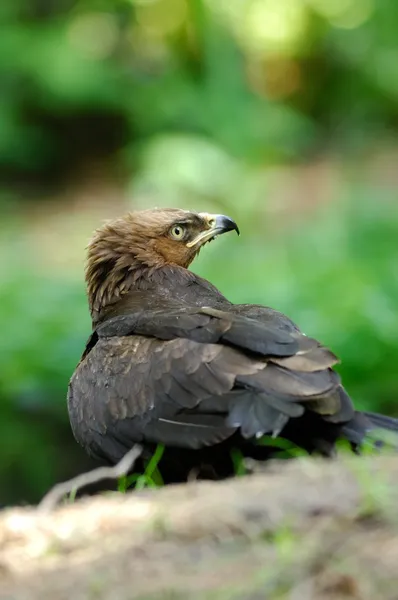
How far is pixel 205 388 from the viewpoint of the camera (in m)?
5.39

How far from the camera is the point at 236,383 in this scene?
532 cm

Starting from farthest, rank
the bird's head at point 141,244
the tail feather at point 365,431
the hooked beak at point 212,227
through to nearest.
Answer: the hooked beak at point 212,227
the bird's head at point 141,244
the tail feather at point 365,431

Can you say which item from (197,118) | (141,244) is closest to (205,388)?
(141,244)

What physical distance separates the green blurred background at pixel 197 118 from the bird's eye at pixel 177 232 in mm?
8229

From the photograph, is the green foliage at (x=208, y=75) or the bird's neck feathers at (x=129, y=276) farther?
the green foliage at (x=208, y=75)

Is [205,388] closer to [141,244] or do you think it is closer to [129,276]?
[129,276]

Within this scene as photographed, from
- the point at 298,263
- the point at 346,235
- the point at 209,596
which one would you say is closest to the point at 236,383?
the point at 209,596

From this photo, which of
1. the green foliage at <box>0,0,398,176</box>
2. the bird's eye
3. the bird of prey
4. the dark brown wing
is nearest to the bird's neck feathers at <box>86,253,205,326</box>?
the bird of prey

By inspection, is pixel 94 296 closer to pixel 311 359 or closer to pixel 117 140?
pixel 311 359

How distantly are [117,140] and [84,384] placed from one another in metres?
14.7

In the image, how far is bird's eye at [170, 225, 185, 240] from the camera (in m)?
7.30

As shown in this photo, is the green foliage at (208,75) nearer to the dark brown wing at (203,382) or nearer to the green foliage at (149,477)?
the dark brown wing at (203,382)

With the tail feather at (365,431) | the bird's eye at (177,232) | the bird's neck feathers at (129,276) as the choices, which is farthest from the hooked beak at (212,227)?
the tail feather at (365,431)

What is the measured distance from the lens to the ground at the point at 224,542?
11.8ft
